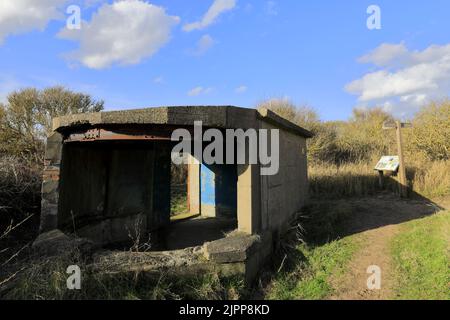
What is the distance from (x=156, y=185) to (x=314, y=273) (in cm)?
476

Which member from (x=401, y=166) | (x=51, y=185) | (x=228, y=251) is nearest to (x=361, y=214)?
(x=401, y=166)

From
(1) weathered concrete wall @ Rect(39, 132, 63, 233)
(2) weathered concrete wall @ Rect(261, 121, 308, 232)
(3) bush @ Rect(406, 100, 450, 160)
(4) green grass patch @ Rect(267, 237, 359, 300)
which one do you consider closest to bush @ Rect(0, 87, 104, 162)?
(1) weathered concrete wall @ Rect(39, 132, 63, 233)

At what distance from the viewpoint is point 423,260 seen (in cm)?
586

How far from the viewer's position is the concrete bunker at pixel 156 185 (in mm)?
5457

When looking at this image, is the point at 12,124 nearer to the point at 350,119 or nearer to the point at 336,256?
the point at 336,256

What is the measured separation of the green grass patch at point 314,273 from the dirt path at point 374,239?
0.13m

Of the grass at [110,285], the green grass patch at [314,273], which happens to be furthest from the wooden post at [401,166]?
the grass at [110,285]

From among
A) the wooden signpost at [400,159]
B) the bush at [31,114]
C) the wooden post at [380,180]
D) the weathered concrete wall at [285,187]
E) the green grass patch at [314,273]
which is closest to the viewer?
the green grass patch at [314,273]

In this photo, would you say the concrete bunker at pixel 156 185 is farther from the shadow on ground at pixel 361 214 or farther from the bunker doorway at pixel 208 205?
the shadow on ground at pixel 361 214

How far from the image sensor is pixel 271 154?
6.77m

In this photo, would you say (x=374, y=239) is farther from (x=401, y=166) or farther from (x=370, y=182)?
(x=370, y=182)
